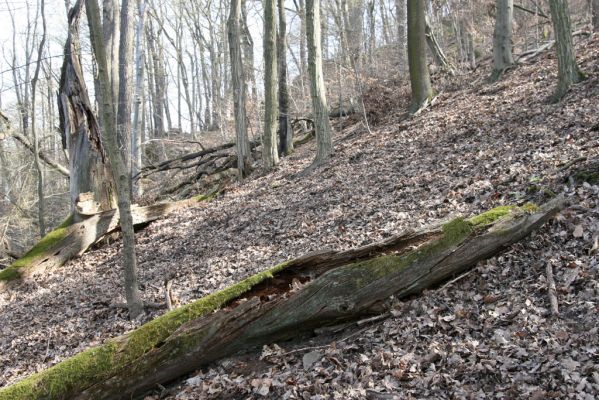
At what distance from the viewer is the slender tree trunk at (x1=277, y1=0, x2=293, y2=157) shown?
15398 millimetres

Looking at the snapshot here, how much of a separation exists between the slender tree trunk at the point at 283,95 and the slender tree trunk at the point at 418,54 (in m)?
4.27

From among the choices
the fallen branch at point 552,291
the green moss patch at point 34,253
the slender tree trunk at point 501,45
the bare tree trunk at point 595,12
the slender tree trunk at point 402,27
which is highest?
the slender tree trunk at point 402,27

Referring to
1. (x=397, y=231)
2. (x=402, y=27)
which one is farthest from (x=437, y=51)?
(x=397, y=231)

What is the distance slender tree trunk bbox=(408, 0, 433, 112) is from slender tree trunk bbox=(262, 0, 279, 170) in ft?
12.4

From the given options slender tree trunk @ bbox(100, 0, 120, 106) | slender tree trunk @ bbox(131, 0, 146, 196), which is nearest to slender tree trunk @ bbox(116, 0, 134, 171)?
slender tree trunk @ bbox(100, 0, 120, 106)

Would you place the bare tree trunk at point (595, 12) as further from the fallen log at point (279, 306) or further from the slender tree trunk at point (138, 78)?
the slender tree trunk at point (138, 78)

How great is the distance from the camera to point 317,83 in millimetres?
11734

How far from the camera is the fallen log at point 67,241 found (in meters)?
10.2

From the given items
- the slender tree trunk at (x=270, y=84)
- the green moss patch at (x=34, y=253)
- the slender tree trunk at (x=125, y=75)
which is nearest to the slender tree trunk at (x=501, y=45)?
the slender tree trunk at (x=270, y=84)

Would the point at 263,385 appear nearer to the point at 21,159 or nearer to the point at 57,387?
the point at 57,387

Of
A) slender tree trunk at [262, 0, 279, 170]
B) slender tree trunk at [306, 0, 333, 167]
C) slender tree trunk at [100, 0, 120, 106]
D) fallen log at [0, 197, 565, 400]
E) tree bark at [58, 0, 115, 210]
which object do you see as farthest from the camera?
slender tree trunk at [262, 0, 279, 170]

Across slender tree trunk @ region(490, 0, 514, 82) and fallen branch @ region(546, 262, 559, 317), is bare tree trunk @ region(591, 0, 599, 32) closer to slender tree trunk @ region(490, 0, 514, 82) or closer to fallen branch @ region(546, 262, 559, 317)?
slender tree trunk @ region(490, 0, 514, 82)

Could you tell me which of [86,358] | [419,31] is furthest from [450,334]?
[419,31]

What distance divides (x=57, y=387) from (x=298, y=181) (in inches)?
300
